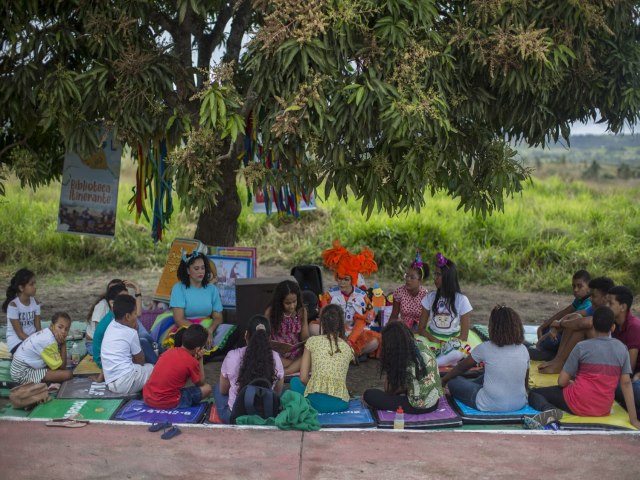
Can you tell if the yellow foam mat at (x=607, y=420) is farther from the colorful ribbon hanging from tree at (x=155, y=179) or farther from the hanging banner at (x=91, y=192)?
the hanging banner at (x=91, y=192)

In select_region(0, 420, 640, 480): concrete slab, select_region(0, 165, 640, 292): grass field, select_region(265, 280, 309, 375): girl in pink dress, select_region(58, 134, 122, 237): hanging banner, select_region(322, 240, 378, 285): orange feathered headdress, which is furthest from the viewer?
select_region(0, 165, 640, 292): grass field

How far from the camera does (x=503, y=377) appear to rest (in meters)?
6.57

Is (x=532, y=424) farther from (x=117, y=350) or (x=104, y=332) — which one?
(x=104, y=332)

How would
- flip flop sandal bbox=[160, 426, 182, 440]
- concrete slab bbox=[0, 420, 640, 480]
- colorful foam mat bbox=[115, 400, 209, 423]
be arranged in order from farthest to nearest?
colorful foam mat bbox=[115, 400, 209, 423], flip flop sandal bbox=[160, 426, 182, 440], concrete slab bbox=[0, 420, 640, 480]

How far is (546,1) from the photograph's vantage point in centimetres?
678

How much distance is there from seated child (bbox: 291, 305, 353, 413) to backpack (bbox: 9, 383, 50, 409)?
211 cm

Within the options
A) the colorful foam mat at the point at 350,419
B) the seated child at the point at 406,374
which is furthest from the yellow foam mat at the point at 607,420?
the colorful foam mat at the point at 350,419

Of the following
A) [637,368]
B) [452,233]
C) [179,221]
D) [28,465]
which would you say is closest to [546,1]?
[637,368]

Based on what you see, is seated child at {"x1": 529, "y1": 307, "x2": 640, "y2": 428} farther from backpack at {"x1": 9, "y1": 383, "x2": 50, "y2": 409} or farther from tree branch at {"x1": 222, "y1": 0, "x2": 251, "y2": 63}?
tree branch at {"x1": 222, "y1": 0, "x2": 251, "y2": 63}

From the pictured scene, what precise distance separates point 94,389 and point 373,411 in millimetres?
2369

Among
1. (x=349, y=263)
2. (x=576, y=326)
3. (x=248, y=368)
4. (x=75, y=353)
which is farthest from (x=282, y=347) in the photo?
(x=576, y=326)

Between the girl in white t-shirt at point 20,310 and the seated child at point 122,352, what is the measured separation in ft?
4.34

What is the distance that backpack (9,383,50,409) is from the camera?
6629 mm

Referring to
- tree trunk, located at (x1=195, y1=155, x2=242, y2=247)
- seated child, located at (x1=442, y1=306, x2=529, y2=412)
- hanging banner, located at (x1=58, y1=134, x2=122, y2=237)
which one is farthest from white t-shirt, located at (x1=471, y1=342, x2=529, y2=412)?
hanging banner, located at (x1=58, y1=134, x2=122, y2=237)
